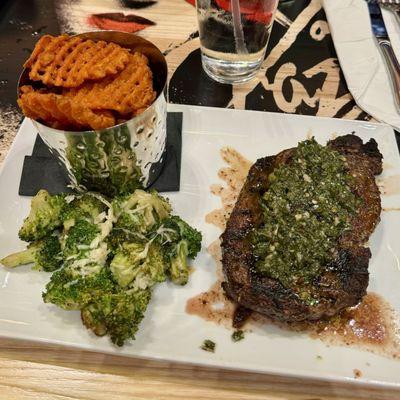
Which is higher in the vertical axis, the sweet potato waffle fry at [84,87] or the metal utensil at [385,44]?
the sweet potato waffle fry at [84,87]

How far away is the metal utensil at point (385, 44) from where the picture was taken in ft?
10.1

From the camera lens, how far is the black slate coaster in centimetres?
242

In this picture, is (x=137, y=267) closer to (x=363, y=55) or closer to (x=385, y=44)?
(x=363, y=55)

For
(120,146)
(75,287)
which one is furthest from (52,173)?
(75,287)

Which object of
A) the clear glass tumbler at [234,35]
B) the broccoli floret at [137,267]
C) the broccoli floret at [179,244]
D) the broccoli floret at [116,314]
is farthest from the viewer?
the clear glass tumbler at [234,35]

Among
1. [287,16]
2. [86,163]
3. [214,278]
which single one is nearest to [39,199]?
[86,163]

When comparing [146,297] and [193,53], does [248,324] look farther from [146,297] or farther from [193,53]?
[193,53]

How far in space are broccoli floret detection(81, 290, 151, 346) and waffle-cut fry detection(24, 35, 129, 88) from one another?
1014mm

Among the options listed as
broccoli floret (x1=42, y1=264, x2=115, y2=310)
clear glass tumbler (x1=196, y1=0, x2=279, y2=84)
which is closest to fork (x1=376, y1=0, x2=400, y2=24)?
clear glass tumbler (x1=196, y1=0, x2=279, y2=84)

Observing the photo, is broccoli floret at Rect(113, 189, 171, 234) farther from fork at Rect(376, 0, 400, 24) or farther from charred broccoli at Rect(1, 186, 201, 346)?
fork at Rect(376, 0, 400, 24)

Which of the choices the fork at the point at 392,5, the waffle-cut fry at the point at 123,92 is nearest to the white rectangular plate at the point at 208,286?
the waffle-cut fry at the point at 123,92

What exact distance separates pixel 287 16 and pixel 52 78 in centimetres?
239

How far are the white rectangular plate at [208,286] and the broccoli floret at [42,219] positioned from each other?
0.17 m

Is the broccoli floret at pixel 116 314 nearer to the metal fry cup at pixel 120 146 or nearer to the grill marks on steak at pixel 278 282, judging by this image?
the grill marks on steak at pixel 278 282
